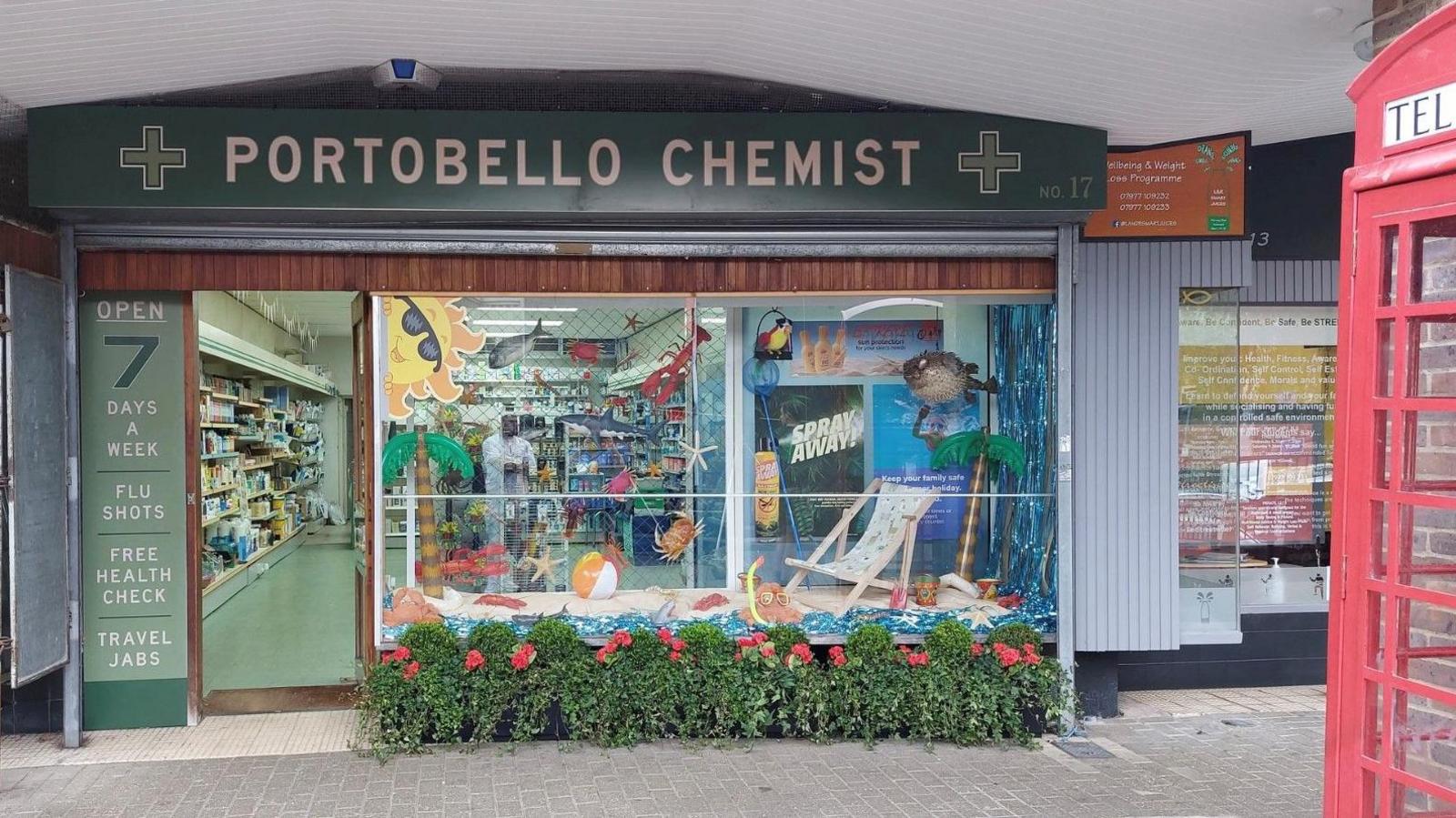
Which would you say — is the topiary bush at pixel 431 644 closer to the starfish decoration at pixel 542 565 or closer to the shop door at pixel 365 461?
the shop door at pixel 365 461

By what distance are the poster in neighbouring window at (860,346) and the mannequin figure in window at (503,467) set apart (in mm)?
1778

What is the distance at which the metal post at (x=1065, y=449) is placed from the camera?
623cm

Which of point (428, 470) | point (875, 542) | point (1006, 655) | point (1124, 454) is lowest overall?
point (1006, 655)

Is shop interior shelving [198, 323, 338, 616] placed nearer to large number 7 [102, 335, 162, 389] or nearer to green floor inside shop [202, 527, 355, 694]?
green floor inside shop [202, 527, 355, 694]

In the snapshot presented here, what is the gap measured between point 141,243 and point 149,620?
7.15 ft

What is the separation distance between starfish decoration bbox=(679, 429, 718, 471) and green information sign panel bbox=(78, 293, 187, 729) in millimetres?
2996

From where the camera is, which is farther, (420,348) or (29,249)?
(420,348)

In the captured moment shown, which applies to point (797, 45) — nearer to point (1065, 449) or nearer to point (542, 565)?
point (1065, 449)

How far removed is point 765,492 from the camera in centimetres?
665

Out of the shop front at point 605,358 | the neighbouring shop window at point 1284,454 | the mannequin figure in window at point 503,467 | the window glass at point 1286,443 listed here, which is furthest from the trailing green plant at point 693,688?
the window glass at point 1286,443

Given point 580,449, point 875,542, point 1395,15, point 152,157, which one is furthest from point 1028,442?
point 152,157

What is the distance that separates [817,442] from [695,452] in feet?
2.58

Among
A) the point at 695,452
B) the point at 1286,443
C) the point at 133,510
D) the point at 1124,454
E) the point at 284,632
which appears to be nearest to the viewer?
the point at 133,510

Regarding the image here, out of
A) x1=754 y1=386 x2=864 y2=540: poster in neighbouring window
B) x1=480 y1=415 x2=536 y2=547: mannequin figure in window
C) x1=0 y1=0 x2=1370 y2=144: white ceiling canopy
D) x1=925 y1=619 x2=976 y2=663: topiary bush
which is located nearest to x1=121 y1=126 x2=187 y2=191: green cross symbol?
x1=0 y1=0 x2=1370 y2=144: white ceiling canopy
